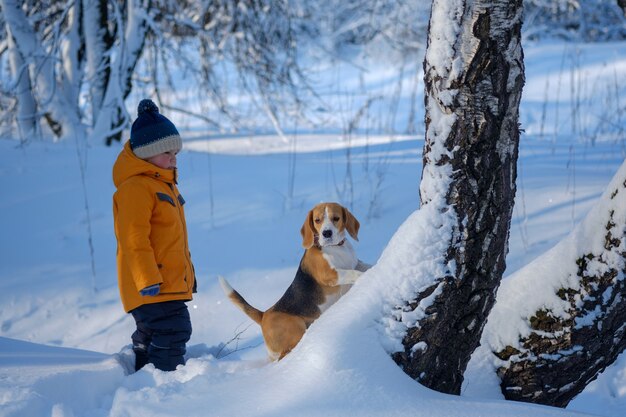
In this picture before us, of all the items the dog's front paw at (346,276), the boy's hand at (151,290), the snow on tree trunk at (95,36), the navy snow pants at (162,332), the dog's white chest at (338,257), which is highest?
the snow on tree trunk at (95,36)

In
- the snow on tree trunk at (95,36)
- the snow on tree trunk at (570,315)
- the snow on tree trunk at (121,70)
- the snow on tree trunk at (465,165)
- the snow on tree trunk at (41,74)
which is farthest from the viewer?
the snow on tree trunk at (95,36)

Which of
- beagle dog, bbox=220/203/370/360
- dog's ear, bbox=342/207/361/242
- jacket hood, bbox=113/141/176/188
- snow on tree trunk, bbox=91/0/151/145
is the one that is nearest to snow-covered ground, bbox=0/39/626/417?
beagle dog, bbox=220/203/370/360

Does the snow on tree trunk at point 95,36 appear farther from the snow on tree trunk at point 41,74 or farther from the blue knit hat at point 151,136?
the blue knit hat at point 151,136

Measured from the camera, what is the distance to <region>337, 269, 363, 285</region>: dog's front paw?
3.08 m

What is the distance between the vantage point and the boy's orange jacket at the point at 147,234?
307 cm

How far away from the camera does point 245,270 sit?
499 centimetres

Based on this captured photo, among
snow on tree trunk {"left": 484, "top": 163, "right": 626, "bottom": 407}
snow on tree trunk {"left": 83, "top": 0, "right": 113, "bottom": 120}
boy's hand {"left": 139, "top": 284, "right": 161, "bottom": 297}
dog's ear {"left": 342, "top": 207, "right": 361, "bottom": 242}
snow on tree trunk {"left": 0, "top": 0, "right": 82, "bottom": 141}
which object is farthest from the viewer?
snow on tree trunk {"left": 83, "top": 0, "right": 113, "bottom": 120}

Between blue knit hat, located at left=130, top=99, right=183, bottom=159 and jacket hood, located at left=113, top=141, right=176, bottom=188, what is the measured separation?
0.04 metres

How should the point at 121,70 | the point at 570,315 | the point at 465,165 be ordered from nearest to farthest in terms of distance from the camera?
the point at 465,165, the point at 570,315, the point at 121,70

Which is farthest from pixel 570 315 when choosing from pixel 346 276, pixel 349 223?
pixel 349 223

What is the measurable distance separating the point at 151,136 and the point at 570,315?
211cm

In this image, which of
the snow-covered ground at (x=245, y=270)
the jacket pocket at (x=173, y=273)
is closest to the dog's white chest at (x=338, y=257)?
the snow-covered ground at (x=245, y=270)

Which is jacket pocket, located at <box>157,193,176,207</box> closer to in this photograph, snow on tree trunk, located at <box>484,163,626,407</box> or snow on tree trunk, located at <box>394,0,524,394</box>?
snow on tree trunk, located at <box>394,0,524,394</box>

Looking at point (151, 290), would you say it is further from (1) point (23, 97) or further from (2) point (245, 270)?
(1) point (23, 97)
